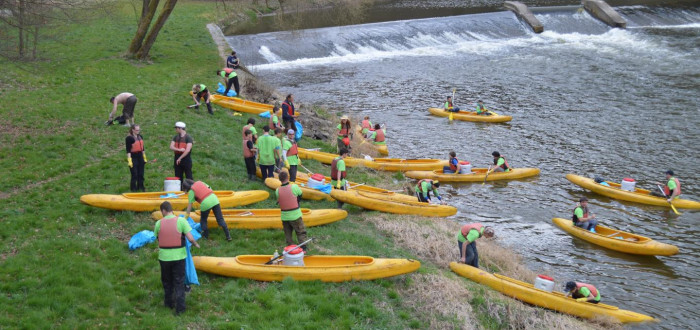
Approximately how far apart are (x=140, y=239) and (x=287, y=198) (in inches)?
120

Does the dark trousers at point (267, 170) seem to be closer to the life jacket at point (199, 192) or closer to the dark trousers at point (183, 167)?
the dark trousers at point (183, 167)

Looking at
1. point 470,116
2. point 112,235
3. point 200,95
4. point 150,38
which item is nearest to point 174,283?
point 112,235

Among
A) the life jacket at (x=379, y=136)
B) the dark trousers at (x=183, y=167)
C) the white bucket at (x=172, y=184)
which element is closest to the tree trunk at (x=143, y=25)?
the life jacket at (x=379, y=136)

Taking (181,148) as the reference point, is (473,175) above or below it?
below

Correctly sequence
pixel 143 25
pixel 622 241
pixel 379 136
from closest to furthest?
pixel 622 241 < pixel 379 136 < pixel 143 25

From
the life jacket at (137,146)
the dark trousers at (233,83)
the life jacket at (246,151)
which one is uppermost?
the dark trousers at (233,83)

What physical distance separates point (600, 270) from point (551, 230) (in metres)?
2.33

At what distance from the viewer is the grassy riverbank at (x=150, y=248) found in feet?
30.3

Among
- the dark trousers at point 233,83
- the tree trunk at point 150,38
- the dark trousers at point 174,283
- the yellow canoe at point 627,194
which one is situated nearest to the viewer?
the dark trousers at point 174,283

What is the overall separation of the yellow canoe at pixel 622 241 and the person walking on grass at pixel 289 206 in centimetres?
848

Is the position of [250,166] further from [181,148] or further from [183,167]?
[181,148]

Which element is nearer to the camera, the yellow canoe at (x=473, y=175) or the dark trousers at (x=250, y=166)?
the dark trousers at (x=250, y=166)

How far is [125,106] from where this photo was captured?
56.7ft

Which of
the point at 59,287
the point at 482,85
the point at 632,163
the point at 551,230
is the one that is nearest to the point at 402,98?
the point at 482,85
